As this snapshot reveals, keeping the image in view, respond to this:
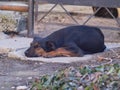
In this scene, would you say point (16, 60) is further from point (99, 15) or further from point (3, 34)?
point (99, 15)

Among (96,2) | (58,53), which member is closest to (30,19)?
(96,2)

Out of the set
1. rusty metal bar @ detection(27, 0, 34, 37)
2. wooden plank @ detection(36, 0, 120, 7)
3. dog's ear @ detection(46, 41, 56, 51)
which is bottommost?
rusty metal bar @ detection(27, 0, 34, 37)

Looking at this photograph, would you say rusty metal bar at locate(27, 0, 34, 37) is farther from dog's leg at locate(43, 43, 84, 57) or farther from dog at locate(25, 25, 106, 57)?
dog's leg at locate(43, 43, 84, 57)

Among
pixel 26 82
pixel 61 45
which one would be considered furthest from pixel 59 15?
pixel 26 82

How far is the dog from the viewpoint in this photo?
8.62 m

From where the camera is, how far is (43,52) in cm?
865

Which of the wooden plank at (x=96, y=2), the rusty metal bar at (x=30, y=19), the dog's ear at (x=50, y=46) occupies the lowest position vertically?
the rusty metal bar at (x=30, y=19)

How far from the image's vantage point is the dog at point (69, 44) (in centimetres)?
862

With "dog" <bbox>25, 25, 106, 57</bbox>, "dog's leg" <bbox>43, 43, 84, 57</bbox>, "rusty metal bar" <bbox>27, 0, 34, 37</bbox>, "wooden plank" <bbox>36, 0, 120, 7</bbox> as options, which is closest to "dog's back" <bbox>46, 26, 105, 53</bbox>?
"dog" <bbox>25, 25, 106, 57</bbox>

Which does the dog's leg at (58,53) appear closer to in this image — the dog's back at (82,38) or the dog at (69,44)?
the dog at (69,44)

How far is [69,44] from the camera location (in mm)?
8734

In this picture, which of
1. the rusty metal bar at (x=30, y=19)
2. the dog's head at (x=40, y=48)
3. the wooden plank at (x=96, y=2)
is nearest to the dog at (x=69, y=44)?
the dog's head at (x=40, y=48)

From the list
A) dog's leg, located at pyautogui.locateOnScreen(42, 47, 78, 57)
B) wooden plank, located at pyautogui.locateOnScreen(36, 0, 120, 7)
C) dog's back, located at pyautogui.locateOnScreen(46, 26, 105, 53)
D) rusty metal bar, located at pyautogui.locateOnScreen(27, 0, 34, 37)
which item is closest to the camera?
dog's leg, located at pyautogui.locateOnScreen(42, 47, 78, 57)

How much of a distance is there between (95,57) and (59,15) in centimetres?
519
